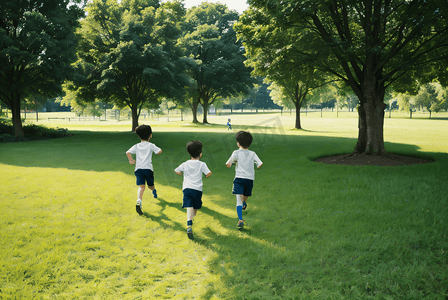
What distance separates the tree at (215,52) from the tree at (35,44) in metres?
20.2

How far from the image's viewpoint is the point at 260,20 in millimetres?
12211

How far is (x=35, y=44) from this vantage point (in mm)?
18344

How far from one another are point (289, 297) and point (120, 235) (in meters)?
3.25

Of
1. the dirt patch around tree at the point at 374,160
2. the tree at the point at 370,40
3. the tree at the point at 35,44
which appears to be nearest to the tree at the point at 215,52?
the tree at the point at 35,44

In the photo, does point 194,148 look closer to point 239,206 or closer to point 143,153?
point 239,206

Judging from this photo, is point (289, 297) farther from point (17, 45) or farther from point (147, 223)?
point (17, 45)

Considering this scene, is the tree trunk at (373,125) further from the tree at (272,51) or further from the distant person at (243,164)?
the distant person at (243,164)

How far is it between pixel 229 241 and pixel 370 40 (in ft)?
36.3

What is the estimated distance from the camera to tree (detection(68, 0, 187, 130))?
2234 centimetres

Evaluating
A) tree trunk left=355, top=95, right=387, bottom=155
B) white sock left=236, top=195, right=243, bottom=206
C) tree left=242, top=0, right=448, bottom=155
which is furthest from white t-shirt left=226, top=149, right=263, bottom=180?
tree trunk left=355, top=95, right=387, bottom=155

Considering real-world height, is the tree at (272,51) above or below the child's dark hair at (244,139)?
above

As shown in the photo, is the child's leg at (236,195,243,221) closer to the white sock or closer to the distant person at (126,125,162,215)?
the white sock

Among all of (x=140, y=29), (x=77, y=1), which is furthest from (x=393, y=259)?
(x=77, y=1)

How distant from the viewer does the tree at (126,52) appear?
2234 cm
